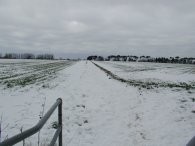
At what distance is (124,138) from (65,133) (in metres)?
1.62

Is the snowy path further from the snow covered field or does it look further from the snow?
A: the snow

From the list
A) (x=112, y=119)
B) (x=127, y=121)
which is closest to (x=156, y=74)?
(x=112, y=119)

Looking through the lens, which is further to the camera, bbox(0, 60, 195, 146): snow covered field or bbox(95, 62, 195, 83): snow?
bbox(95, 62, 195, 83): snow

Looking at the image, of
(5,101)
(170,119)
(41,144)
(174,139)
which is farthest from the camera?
(5,101)

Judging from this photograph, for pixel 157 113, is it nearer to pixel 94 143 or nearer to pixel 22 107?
pixel 94 143

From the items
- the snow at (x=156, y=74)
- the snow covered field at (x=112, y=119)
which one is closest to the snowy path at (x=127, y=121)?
the snow covered field at (x=112, y=119)

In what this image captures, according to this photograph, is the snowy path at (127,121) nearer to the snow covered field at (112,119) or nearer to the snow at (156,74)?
the snow covered field at (112,119)

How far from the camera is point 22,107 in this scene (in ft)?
34.8

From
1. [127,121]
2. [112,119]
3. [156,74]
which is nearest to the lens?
[127,121]

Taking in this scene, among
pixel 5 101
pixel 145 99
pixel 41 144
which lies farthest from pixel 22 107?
pixel 145 99

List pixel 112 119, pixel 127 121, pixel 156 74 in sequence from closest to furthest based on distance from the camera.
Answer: pixel 127 121 → pixel 112 119 → pixel 156 74

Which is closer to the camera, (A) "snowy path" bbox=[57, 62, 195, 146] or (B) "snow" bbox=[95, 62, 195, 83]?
(A) "snowy path" bbox=[57, 62, 195, 146]

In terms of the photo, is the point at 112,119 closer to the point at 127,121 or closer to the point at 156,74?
the point at 127,121

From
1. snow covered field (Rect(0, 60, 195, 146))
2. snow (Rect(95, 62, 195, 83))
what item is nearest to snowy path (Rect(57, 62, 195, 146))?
snow covered field (Rect(0, 60, 195, 146))
